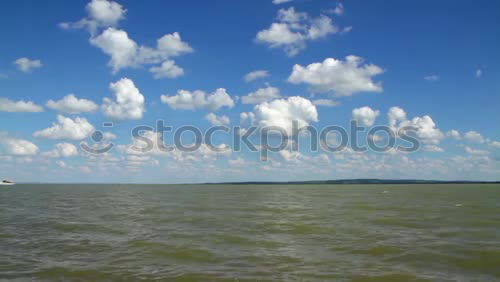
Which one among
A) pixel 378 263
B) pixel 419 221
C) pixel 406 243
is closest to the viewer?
pixel 378 263

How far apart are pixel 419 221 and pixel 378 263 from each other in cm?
1826

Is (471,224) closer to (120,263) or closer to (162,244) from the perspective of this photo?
(162,244)

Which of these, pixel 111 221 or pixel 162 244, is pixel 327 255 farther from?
pixel 111 221

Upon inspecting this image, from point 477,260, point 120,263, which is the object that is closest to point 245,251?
point 120,263

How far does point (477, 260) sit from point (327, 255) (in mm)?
6972

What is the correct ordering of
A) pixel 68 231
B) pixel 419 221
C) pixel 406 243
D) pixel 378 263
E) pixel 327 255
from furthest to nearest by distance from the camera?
pixel 419 221, pixel 68 231, pixel 406 243, pixel 327 255, pixel 378 263

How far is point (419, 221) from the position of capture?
3384cm

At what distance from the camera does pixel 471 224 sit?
103 feet

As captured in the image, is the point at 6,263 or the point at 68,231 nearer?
the point at 6,263

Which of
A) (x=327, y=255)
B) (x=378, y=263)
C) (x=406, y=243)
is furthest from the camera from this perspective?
(x=406, y=243)

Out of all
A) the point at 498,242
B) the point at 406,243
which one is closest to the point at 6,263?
the point at 406,243

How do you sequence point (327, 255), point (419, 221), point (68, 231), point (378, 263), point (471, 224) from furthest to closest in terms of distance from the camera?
point (419, 221) < point (471, 224) < point (68, 231) < point (327, 255) < point (378, 263)

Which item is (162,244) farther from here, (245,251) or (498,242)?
(498,242)

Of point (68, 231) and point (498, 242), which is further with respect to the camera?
point (68, 231)
